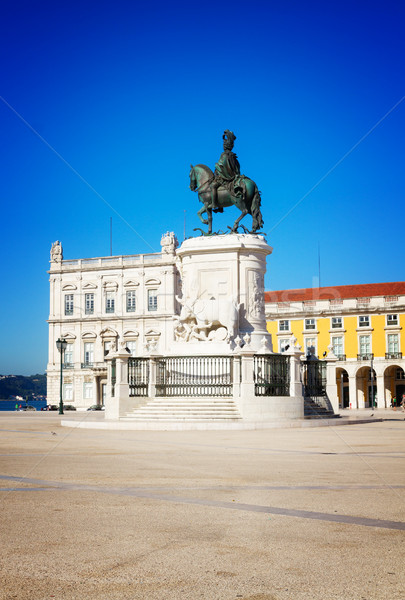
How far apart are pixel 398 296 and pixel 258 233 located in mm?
42575

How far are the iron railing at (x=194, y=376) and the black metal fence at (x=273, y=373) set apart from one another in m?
0.85

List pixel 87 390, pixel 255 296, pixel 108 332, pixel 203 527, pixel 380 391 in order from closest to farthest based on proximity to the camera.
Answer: pixel 203 527 → pixel 255 296 → pixel 380 391 → pixel 87 390 → pixel 108 332

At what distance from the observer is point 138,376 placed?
24.2 m

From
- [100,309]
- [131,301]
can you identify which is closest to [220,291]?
[131,301]

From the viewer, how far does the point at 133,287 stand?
77875 mm

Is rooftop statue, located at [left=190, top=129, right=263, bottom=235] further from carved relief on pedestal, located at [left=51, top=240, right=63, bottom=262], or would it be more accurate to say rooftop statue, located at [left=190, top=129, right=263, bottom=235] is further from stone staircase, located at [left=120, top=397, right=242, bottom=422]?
carved relief on pedestal, located at [left=51, top=240, right=63, bottom=262]

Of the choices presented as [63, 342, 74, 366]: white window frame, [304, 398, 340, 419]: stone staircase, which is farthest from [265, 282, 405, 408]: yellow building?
[304, 398, 340, 419]: stone staircase

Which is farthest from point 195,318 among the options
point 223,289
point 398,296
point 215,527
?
point 398,296

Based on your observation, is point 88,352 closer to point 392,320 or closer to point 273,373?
point 392,320

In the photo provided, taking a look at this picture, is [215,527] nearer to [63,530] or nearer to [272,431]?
[63,530]

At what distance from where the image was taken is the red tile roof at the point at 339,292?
229ft

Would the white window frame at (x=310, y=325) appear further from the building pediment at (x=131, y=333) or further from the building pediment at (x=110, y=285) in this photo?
the building pediment at (x=110, y=285)

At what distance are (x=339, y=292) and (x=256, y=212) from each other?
158ft

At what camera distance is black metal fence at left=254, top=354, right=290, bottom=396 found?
22.5 meters
